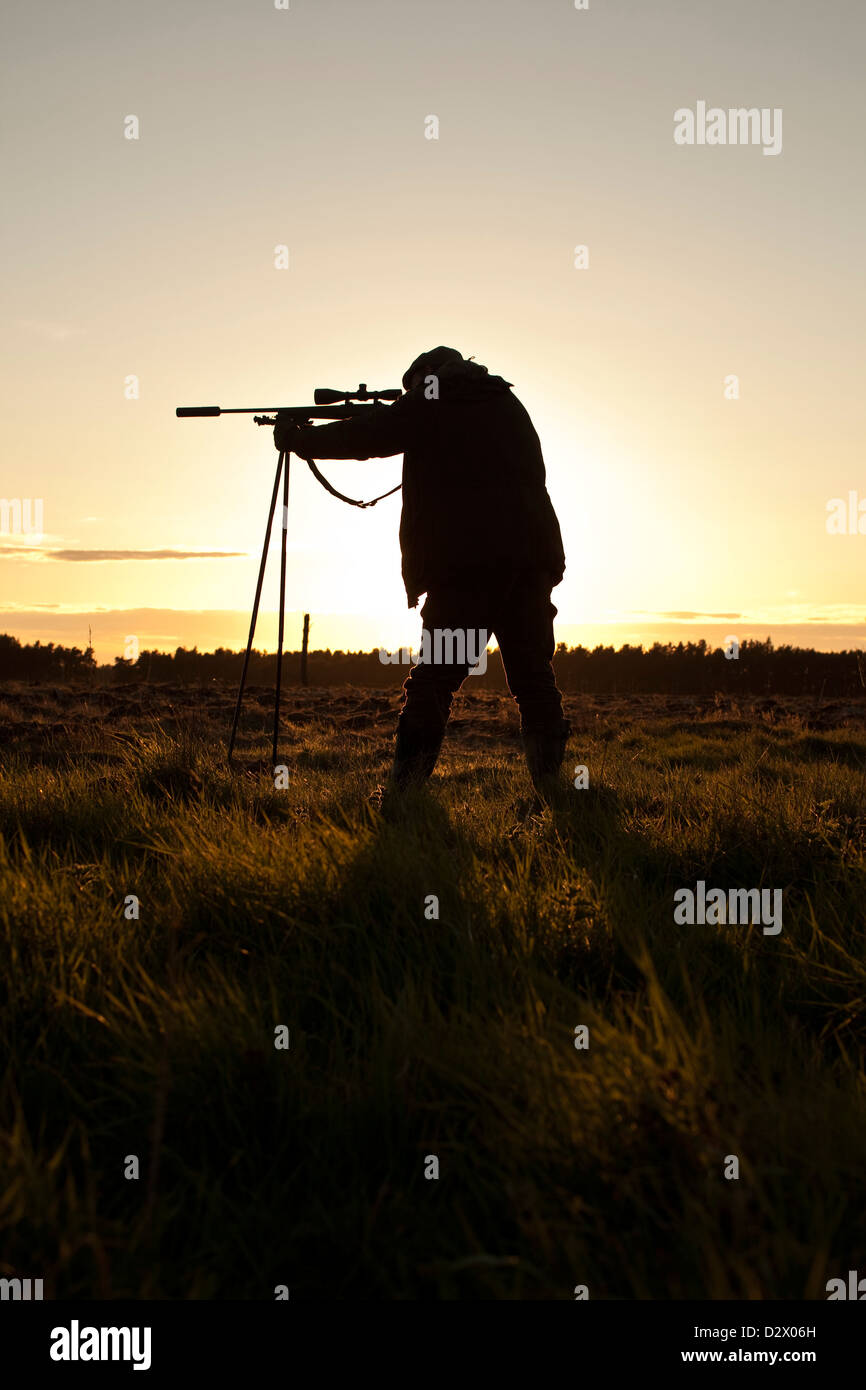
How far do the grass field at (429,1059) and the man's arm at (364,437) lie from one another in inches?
89.1

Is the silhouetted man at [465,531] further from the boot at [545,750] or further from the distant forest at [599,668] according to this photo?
the distant forest at [599,668]

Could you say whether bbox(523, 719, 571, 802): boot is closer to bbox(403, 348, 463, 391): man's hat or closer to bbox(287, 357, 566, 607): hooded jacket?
bbox(287, 357, 566, 607): hooded jacket

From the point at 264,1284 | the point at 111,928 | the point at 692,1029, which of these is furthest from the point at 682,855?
the point at 264,1284

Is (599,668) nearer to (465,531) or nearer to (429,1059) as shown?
(465,531)

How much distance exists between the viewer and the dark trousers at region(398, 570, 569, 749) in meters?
5.04

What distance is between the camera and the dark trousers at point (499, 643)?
198 inches

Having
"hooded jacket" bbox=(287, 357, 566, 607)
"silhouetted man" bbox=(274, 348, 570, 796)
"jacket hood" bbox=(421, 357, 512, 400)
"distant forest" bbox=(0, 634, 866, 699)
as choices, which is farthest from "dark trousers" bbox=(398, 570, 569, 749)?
"distant forest" bbox=(0, 634, 866, 699)

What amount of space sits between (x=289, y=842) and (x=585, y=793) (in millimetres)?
1982

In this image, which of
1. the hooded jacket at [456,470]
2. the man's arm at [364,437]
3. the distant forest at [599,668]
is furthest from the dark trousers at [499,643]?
the distant forest at [599,668]

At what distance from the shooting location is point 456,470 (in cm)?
513

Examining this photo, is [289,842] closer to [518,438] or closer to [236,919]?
[236,919]

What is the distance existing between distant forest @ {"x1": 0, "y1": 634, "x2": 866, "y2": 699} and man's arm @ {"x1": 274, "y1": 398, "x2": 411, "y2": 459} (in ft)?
77.0

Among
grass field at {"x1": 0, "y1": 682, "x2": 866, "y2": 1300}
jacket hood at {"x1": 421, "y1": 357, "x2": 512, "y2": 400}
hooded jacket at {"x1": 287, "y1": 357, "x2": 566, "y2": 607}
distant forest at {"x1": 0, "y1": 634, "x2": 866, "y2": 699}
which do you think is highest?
distant forest at {"x1": 0, "y1": 634, "x2": 866, "y2": 699}

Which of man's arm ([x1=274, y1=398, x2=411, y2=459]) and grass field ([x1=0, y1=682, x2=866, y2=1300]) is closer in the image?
grass field ([x1=0, y1=682, x2=866, y2=1300])
